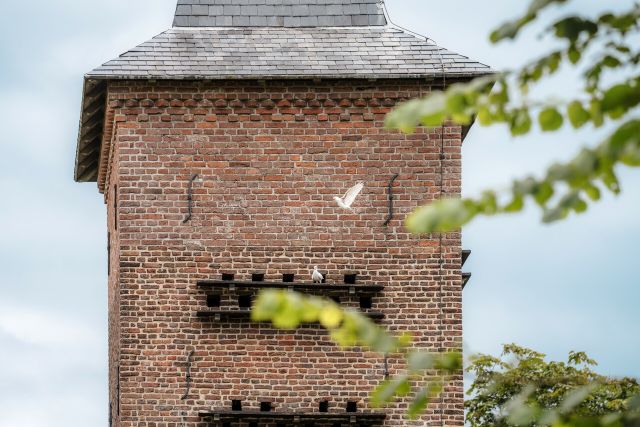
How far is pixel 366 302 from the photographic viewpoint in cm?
1850

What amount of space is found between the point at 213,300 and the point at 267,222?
3.62ft

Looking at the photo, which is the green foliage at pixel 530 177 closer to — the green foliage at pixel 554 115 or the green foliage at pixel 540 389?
the green foliage at pixel 554 115

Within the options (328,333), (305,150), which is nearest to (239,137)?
(305,150)

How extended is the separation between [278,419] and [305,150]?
3190mm

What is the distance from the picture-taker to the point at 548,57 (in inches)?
236

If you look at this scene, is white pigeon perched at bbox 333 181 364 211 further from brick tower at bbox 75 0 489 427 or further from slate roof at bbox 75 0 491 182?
slate roof at bbox 75 0 491 182

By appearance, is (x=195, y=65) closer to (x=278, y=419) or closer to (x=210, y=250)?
(x=210, y=250)

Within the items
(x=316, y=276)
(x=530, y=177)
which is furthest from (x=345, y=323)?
(x=316, y=276)

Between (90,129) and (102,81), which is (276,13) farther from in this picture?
(90,129)

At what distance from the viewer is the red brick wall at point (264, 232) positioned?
18.2 metres

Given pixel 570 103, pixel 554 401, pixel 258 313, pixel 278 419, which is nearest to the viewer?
pixel 258 313

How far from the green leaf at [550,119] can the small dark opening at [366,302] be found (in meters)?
12.7

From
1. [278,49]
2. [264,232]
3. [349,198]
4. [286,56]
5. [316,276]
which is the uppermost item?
[278,49]

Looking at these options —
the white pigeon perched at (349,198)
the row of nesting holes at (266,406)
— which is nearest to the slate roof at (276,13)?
the white pigeon perched at (349,198)
